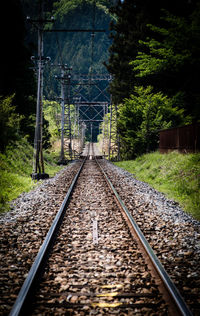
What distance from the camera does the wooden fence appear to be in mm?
12484

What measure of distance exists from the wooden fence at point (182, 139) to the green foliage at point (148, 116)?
1533 millimetres

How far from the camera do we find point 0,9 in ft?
58.3

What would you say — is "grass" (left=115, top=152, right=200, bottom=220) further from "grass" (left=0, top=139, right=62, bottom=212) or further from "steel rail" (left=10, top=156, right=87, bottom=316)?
"grass" (left=0, top=139, right=62, bottom=212)

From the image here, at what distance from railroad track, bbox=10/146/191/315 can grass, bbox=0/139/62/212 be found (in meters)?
3.27

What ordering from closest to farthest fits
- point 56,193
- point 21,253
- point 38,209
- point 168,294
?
1. point 168,294
2. point 21,253
3. point 38,209
4. point 56,193

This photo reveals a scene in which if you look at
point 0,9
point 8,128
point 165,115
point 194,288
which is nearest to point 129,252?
point 194,288

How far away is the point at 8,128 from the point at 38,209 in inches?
311

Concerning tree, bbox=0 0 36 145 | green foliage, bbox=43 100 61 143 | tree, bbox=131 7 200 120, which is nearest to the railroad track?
tree, bbox=131 7 200 120

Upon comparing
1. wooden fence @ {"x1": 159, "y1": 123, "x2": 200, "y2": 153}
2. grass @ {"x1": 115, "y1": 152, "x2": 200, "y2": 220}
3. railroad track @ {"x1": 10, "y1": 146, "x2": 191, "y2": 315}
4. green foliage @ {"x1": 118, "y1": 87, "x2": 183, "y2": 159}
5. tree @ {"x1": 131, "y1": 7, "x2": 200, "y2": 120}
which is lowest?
railroad track @ {"x1": 10, "y1": 146, "x2": 191, "y2": 315}

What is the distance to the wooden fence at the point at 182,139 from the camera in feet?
41.0

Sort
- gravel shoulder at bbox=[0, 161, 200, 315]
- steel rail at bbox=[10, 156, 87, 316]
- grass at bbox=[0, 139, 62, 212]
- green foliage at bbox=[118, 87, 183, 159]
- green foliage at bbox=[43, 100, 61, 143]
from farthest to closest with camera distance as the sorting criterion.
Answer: green foliage at bbox=[43, 100, 61, 143] → green foliage at bbox=[118, 87, 183, 159] → grass at bbox=[0, 139, 62, 212] → gravel shoulder at bbox=[0, 161, 200, 315] → steel rail at bbox=[10, 156, 87, 316]

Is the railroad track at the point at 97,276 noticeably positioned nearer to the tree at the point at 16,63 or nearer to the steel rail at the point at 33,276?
the steel rail at the point at 33,276

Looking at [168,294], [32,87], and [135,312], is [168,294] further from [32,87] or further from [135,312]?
[32,87]

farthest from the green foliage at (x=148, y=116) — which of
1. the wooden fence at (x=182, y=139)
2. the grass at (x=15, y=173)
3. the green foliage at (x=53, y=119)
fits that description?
the green foliage at (x=53, y=119)
